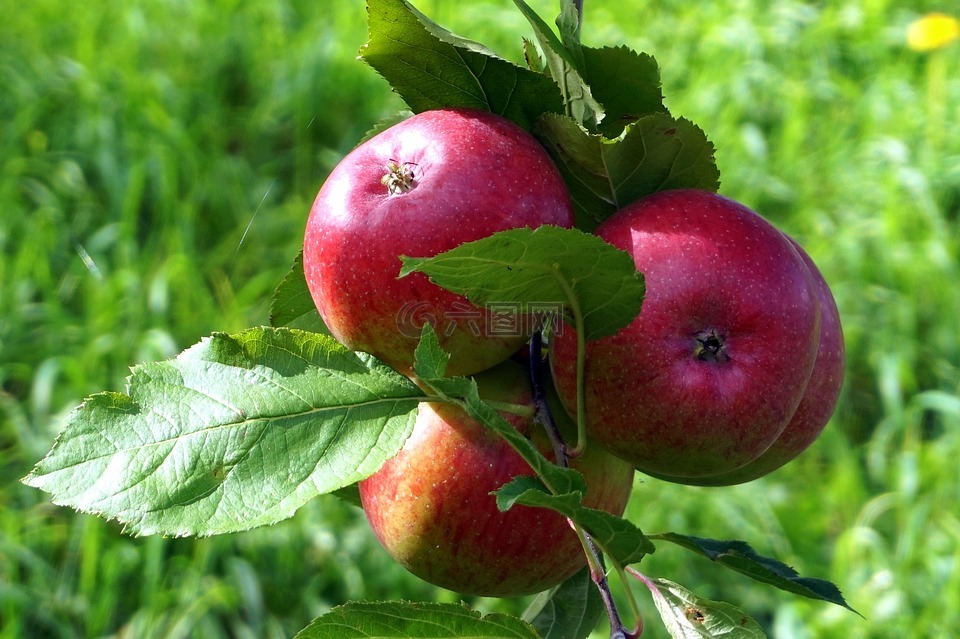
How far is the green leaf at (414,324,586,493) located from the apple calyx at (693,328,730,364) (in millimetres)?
157

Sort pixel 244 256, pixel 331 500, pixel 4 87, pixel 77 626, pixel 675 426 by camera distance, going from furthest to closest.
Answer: pixel 4 87 < pixel 244 256 < pixel 331 500 < pixel 77 626 < pixel 675 426

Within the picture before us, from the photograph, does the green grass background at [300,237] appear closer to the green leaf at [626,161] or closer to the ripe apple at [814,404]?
the ripe apple at [814,404]

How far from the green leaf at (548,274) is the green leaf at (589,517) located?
0.14 metres

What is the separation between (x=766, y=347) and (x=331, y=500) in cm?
203

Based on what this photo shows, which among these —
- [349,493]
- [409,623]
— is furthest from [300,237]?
[409,623]

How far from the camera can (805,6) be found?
3992mm

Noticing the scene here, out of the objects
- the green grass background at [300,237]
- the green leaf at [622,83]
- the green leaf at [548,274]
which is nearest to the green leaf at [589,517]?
the green leaf at [548,274]

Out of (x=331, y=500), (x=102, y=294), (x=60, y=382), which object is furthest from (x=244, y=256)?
(x=331, y=500)

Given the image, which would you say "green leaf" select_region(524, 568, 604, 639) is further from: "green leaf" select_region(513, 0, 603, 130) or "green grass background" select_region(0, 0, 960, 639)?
"green grass background" select_region(0, 0, 960, 639)

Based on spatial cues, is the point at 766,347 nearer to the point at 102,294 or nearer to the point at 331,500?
the point at 331,500

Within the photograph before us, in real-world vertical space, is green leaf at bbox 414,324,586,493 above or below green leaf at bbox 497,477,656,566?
above

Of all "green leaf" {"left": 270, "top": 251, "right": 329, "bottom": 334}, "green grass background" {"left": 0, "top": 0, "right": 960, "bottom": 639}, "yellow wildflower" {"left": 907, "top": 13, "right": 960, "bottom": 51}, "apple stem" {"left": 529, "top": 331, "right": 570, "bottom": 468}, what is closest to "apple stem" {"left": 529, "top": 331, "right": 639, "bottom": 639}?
"apple stem" {"left": 529, "top": 331, "right": 570, "bottom": 468}

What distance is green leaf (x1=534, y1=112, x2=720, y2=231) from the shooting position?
853mm

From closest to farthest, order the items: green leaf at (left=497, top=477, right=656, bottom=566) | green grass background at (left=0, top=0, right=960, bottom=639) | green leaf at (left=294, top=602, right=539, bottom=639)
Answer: green leaf at (left=497, top=477, right=656, bottom=566), green leaf at (left=294, top=602, right=539, bottom=639), green grass background at (left=0, top=0, right=960, bottom=639)
